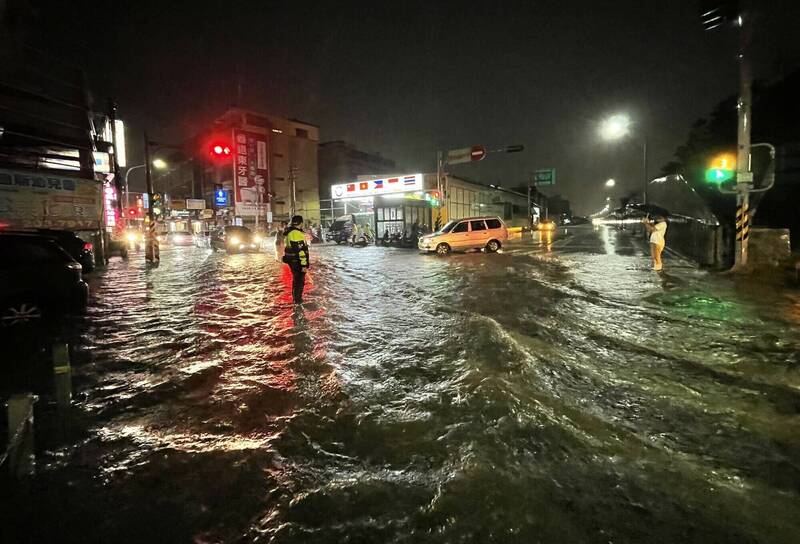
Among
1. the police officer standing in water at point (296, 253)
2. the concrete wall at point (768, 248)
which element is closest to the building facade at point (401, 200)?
the concrete wall at point (768, 248)

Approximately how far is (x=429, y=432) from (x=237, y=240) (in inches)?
1012

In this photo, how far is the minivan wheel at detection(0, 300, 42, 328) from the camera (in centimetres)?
683

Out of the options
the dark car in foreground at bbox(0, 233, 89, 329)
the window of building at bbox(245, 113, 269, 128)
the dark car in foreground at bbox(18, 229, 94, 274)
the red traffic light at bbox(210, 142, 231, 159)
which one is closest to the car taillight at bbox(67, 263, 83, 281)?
the dark car in foreground at bbox(0, 233, 89, 329)

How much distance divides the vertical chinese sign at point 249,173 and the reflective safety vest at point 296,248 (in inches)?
1806

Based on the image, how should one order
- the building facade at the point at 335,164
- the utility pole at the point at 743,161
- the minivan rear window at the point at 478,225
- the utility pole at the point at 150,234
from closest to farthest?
the utility pole at the point at 743,161 < the utility pole at the point at 150,234 < the minivan rear window at the point at 478,225 < the building facade at the point at 335,164

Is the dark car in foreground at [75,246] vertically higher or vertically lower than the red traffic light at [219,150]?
lower

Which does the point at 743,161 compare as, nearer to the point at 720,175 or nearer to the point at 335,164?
the point at 720,175

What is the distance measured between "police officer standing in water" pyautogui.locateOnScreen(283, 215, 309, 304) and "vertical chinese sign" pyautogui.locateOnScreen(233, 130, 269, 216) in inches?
1803

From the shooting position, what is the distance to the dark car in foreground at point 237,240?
1058 inches

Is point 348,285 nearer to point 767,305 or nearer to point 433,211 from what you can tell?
point 767,305

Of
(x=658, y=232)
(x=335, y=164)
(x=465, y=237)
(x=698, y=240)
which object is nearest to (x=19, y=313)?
(x=658, y=232)

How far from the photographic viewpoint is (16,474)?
121 inches

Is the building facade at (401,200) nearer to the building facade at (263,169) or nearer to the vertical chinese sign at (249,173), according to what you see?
the building facade at (263,169)

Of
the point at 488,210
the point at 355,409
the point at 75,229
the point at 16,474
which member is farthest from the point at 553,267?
the point at 488,210
